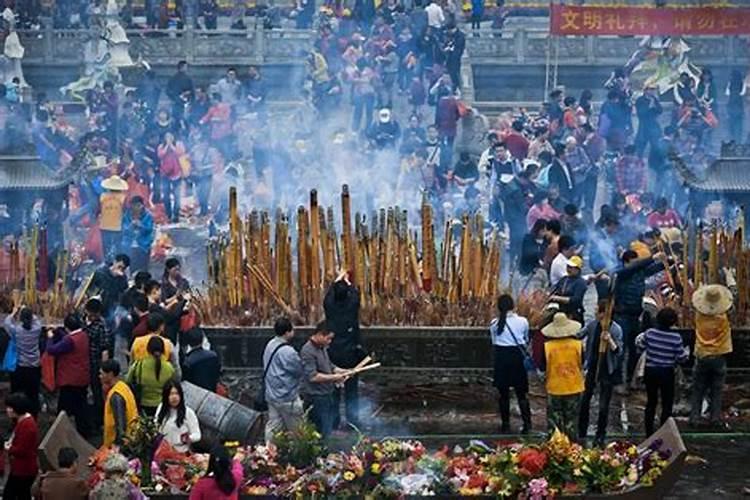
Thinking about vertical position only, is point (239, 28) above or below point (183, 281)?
above

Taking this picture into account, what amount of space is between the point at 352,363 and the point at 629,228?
747 cm

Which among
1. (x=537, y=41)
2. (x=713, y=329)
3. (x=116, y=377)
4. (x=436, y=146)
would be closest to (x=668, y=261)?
(x=713, y=329)

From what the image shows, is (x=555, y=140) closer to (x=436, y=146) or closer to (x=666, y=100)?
(x=436, y=146)

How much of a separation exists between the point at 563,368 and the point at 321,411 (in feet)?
6.08

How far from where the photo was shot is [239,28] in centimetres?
3362

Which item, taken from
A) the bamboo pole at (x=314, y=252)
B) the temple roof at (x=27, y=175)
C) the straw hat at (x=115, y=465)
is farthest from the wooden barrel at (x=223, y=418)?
the temple roof at (x=27, y=175)

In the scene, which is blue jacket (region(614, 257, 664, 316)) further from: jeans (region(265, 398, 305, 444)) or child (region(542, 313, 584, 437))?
jeans (region(265, 398, 305, 444))

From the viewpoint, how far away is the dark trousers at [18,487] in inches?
517

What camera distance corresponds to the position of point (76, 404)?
1566 cm

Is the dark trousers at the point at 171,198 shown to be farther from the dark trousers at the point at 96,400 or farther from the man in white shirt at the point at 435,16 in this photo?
the dark trousers at the point at 96,400

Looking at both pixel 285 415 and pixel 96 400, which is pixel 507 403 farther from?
pixel 96 400

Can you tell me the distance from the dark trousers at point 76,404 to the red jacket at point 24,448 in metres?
2.48

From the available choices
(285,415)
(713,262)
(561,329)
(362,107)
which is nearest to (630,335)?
(713,262)

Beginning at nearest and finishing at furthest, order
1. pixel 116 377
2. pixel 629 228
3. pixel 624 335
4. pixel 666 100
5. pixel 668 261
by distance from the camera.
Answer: pixel 116 377, pixel 624 335, pixel 668 261, pixel 629 228, pixel 666 100
